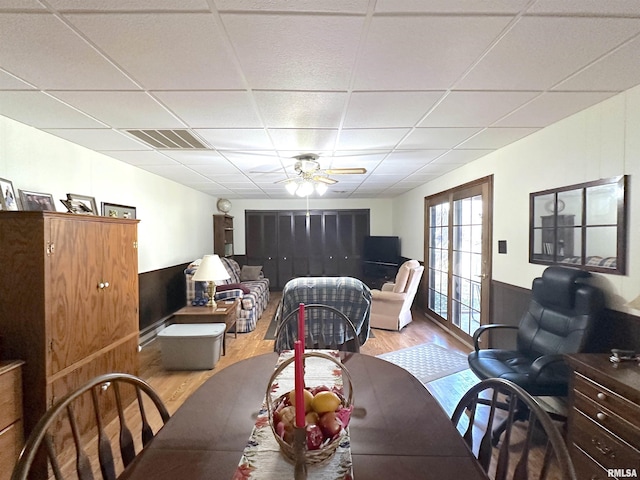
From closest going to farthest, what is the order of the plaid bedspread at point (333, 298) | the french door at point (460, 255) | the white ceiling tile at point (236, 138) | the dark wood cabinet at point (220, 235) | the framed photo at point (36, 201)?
1. the framed photo at point (36, 201)
2. the white ceiling tile at point (236, 138)
3. the plaid bedspread at point (333, 298)
4. the french door at point (460, 255)
5. the dark wood cabinet at point (220, 235)

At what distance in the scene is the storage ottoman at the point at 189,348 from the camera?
130 inches

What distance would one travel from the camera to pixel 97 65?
5.57 ft

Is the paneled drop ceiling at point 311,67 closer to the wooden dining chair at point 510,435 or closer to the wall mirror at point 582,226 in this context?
the wall mirror at point 582,226

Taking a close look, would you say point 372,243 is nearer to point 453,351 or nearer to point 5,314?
point 453,351

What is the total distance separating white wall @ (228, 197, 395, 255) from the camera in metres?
7.79

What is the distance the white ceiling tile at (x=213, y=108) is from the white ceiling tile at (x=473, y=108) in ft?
4.50

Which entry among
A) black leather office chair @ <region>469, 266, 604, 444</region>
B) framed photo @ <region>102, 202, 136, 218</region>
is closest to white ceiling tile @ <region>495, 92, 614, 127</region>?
black leather office chair @ <region>469, 266, 604, 444</region>

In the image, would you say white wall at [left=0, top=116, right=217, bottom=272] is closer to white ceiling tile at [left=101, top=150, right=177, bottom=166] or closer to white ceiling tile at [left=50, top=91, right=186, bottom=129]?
white ceiling tile at [left=101, top=150, right=177, bottom=166]

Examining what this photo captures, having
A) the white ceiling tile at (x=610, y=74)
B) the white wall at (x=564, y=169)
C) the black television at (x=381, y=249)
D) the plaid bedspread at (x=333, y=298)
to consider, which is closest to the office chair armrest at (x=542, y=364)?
the white wall at (x=564, y=169)

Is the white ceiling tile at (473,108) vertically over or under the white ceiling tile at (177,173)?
over

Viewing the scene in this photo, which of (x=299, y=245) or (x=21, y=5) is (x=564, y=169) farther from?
(x=299, y=245)

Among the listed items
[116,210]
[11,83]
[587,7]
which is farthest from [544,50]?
[116,210]

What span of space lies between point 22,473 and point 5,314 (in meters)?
1.60

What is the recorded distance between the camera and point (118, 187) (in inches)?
148
